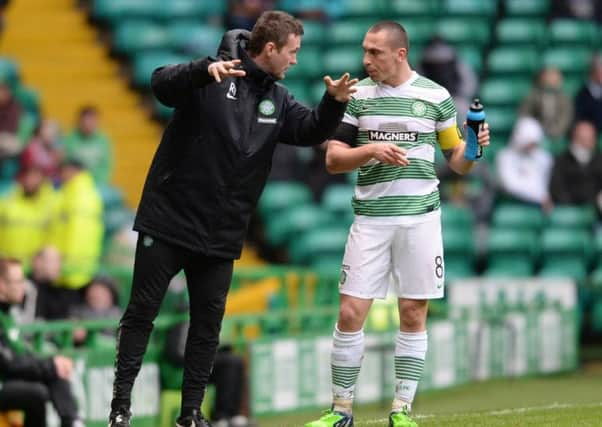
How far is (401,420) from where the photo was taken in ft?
28.4

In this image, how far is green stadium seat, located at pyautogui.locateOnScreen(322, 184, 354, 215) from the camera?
715 inches

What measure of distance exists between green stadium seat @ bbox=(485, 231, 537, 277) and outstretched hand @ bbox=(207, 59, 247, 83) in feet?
36.1

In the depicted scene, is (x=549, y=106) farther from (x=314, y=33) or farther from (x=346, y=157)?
(x=346, y=157)

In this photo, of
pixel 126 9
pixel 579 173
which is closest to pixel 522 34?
pixel 579 173

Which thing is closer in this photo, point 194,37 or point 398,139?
point 398,139

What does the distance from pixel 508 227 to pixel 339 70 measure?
115 inches

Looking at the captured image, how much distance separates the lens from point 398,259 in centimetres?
877

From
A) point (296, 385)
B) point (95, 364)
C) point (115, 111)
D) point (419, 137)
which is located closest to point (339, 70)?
point (115, 111)

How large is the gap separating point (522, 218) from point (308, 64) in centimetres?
324

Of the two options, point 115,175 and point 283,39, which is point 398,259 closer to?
point 283,39

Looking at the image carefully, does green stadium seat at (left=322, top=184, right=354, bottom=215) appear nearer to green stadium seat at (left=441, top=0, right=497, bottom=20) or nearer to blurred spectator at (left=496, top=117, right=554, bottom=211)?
blurred spectator at (left=496, top=117, right=554, bottom=211)

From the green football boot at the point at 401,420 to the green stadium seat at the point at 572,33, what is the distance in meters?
12.6

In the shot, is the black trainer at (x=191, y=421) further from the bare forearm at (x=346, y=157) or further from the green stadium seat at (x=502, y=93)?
the green stadium seat at (x=502, y=93)

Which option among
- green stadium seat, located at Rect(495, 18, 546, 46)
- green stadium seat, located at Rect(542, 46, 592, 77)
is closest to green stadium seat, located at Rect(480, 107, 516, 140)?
green stadium seat, located at Rect(542, 46, 592, 77)
